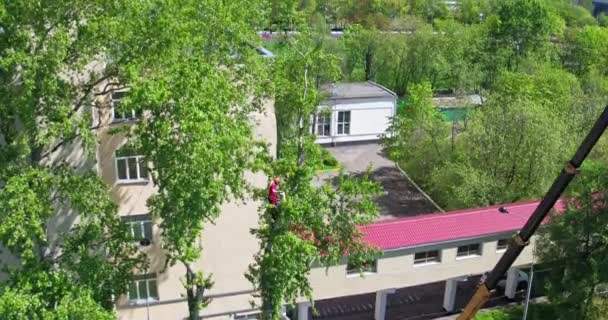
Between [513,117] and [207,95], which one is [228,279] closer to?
[207,95]

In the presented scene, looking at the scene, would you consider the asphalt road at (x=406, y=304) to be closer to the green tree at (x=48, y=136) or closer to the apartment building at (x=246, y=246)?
the apartment building at (x=246, y=246)

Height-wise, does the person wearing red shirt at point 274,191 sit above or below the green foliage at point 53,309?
above

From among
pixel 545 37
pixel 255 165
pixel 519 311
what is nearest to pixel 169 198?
pixel 255 165

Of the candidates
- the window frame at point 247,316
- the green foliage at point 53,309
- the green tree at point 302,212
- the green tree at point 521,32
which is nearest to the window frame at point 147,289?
the window frame at point 247,316

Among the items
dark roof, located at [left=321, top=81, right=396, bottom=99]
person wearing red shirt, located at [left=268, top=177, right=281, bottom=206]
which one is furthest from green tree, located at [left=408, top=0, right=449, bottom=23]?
person wearing red shirt, located at [left=268, top=177, right=281, bottom=206]

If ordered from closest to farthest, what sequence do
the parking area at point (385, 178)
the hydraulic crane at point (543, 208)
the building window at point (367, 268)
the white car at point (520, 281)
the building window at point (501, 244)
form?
the hydraulic crane at point (543, 208) < the building window at point (367, 268) < the building window at point (501, 244) < the white car at point (520, 281) < the parking area at point (385, 178)

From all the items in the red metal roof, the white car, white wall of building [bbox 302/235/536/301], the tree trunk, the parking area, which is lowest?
the white car

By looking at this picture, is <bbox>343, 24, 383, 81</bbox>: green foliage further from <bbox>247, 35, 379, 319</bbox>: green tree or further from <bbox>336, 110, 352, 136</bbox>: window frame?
<bbox>247, 35, 379, 319</bbox>: green tree
